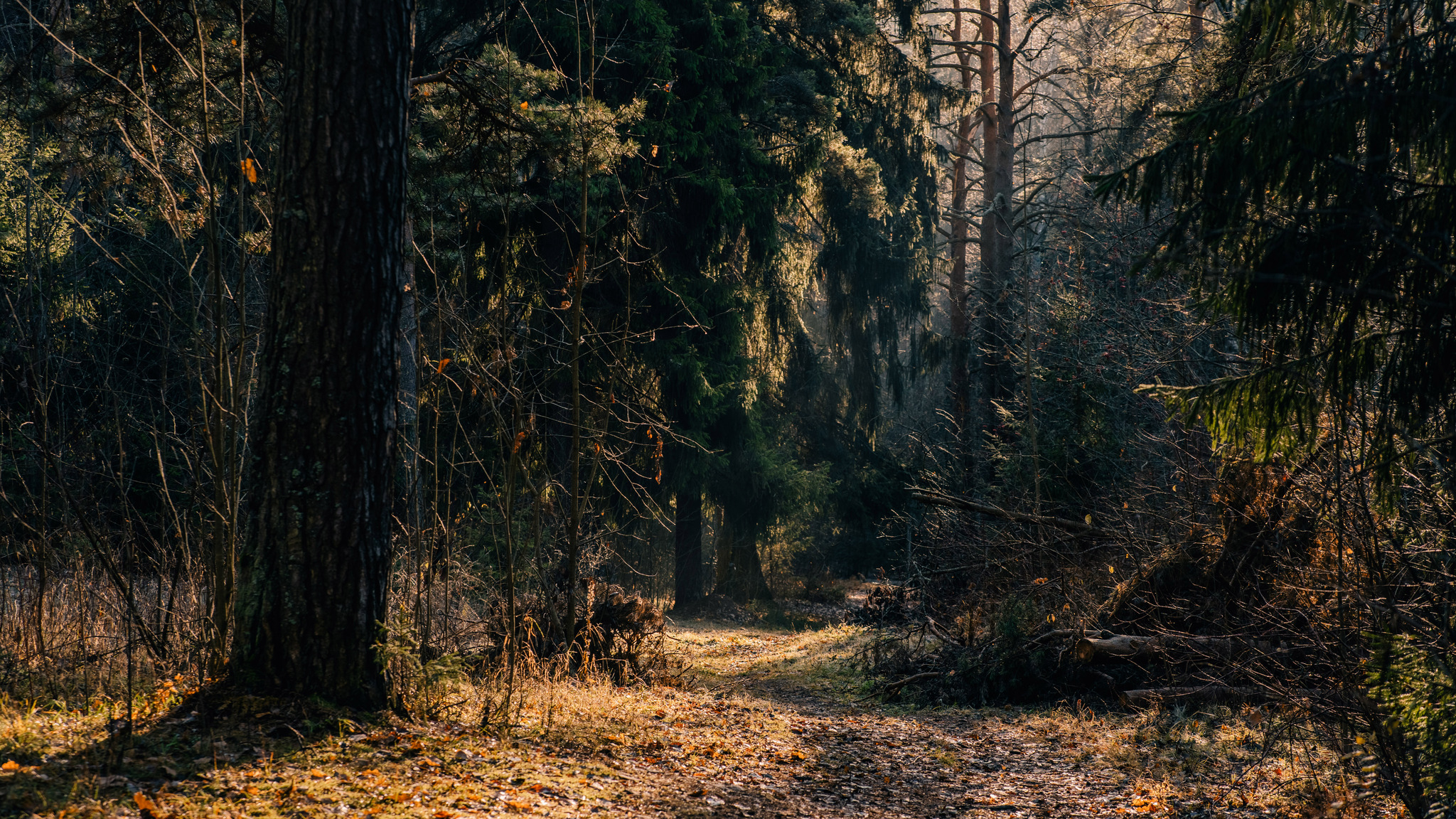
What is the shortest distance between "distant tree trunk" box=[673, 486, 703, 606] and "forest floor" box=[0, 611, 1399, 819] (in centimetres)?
840

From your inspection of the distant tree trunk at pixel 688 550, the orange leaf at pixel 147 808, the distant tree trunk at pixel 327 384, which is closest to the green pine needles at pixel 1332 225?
the distant tree trunk at pixel 327 384

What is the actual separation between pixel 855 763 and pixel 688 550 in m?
11.4

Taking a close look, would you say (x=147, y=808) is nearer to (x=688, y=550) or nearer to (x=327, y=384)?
(x=327, y=384)

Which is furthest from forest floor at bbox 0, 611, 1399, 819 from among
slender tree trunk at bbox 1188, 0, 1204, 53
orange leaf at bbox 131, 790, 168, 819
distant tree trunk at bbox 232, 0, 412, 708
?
slender tree trunk at bbox 1188, 0, 1204, 53

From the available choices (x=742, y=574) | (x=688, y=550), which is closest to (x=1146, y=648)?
(x=688, y=550)

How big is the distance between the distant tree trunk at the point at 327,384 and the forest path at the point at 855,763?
181cm

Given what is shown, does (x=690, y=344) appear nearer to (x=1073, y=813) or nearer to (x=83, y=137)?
(x=83, y=137)

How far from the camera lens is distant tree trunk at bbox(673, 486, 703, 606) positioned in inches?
679

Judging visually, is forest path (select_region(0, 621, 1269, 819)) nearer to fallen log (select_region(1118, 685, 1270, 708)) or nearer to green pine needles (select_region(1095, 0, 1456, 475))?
fallen log (select_region(1118, 685, 1270, 708))

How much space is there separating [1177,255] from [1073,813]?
10.8ft

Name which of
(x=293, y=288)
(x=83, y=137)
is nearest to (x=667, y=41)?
(x=83, y=137)

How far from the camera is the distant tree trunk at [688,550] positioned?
1725cm

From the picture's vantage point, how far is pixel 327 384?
452 cm

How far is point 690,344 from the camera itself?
14781 millimetres
